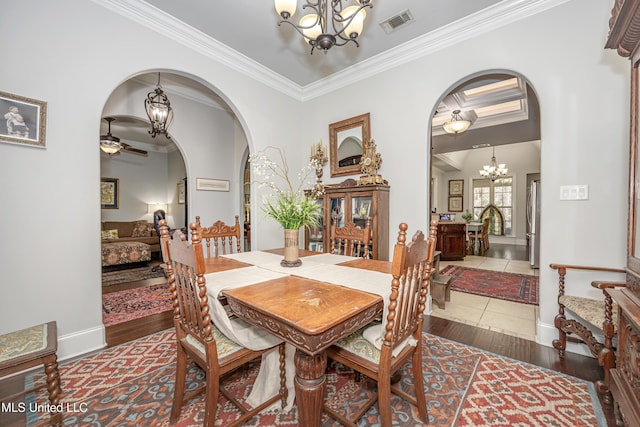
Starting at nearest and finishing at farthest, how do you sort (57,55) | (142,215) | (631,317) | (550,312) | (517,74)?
(631,317)
(57,55)
(550,312)
(517,74)
(142,215)

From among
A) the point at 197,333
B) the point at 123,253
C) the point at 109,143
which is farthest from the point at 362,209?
the point at 123,253

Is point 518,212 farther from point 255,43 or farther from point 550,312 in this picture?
point 255,43

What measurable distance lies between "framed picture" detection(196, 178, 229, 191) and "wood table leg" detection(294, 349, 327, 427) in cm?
378

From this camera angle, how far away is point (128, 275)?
4.60m

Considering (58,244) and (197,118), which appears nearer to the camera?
(58,244)

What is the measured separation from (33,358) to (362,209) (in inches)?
109

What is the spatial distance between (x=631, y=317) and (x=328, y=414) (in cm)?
141

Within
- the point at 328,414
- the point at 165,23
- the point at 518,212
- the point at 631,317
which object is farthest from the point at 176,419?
the point at 518,212

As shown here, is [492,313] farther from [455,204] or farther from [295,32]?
[455,204]

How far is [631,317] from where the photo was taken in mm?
1082

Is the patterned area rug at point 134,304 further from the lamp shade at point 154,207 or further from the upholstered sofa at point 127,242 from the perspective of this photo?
the lamp shade at point 154,207

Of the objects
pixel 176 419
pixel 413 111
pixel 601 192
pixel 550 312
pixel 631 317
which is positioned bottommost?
pixel 176 419

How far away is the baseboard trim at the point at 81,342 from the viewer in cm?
200

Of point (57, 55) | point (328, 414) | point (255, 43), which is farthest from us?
point (255, 43)
